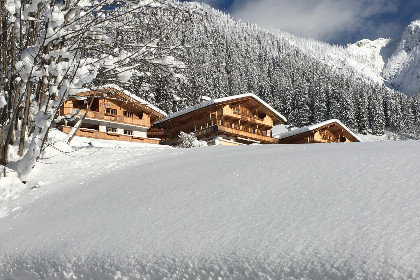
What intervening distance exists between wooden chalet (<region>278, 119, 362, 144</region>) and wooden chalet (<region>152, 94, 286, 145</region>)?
2.28 metres

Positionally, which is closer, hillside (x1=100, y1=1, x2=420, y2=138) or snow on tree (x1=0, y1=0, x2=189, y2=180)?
snow on tree (x1=0, y1=0, x2=189, y2=180)

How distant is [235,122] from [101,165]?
32.6m

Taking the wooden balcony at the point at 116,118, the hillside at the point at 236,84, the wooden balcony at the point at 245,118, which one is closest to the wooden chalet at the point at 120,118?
the wooden balcony at the point at 116,118

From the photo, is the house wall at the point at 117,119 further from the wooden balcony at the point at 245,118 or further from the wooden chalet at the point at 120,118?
the wooden balcony at the point at 245,118

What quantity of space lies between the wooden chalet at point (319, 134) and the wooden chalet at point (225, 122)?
2.28 metres

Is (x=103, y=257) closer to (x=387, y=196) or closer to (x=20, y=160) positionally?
(x=387, y=196)

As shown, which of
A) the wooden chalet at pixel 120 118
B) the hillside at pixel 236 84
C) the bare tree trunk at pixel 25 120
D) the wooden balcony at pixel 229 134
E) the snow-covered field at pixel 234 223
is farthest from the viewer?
the wooden balcony at pixel 229 134

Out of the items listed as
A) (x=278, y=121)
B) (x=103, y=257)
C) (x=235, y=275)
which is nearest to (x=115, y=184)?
(x=103, y=257)

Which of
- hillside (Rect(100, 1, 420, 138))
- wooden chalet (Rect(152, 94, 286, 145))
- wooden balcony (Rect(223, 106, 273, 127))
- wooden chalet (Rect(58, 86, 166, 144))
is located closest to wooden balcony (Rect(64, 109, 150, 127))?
wooden chalet (Rect(58, 86, 166, 144))

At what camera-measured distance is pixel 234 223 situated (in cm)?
304

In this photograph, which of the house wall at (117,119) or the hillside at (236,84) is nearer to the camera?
the hillside at (236,84)

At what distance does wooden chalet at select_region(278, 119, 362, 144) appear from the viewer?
40781mm

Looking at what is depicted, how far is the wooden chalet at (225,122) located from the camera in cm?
3459

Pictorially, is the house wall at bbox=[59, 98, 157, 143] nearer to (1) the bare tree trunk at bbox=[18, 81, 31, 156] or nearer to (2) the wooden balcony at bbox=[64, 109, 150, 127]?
(2) the wooden balcony at bbox=[64, 109, 150, 127]
